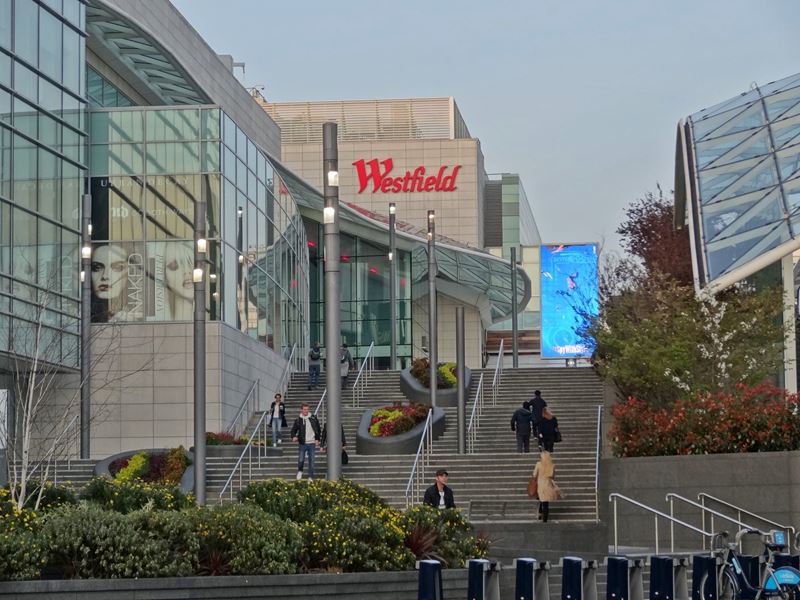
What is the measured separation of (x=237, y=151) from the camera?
46250 mm

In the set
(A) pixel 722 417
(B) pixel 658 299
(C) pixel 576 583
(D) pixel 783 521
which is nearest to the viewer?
(C) pixel 576 583

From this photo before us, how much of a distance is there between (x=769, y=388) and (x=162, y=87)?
2942cm

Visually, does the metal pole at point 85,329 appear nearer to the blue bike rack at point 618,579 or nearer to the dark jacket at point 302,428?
the dark jacket at point 302,428

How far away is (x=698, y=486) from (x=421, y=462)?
31.7ft

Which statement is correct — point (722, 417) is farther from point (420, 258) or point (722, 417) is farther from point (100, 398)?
point (420, 258)

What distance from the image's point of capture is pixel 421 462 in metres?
35.0

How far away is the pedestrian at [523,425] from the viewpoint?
35.2 m

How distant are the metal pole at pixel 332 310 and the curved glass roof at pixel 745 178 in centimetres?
1371

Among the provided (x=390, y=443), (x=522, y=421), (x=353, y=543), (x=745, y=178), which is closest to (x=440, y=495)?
(x=353, y=543)

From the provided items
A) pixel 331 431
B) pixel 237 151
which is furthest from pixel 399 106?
pixel 331 431

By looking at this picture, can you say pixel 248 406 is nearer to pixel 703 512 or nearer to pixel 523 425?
pixel 523 425

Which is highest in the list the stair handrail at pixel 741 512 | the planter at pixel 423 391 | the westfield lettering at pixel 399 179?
the westfield lettering at pixel 399 179

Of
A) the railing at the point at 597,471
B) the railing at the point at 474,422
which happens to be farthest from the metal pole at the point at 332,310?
the railing at the point at 474,422

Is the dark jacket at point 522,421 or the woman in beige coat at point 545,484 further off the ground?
the dark jacket at point 522,421
